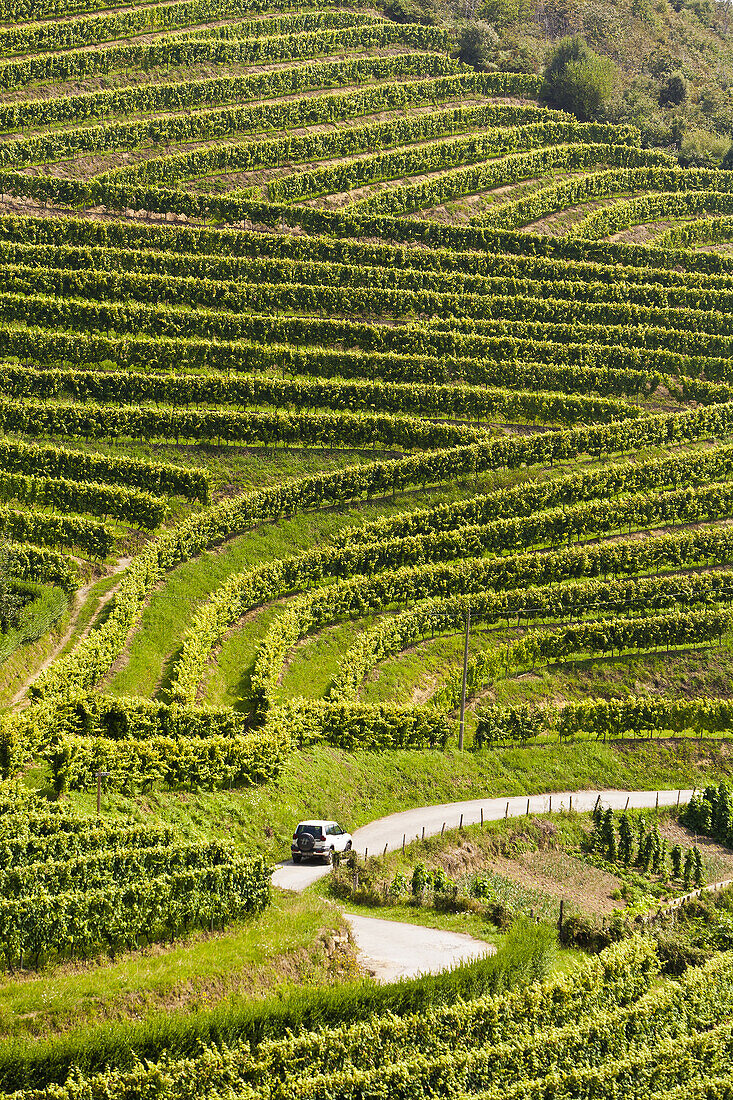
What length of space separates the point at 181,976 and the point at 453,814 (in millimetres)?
23732

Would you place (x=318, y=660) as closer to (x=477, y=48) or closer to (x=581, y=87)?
(x=581, y=87)

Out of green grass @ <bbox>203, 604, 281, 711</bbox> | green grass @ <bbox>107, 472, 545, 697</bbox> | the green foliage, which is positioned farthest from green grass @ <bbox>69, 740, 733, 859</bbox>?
green grass @ <bbox>107, 472, 545, 697</bbox>

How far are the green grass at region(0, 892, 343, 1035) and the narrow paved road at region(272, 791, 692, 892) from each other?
20.1 ft

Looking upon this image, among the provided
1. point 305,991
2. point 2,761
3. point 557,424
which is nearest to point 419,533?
point 557,424

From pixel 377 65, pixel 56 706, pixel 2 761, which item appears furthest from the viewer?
pixel 377 65

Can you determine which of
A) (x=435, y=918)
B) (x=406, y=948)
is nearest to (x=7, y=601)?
(x=435, y=918)

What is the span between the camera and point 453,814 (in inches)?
2069

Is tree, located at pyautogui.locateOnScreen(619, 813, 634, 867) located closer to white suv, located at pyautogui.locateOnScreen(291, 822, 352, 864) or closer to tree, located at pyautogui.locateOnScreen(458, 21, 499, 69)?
white suv, located at pyautogui.locateOnScreen(291, 822, 352, 864)

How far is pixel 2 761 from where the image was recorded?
38.4 meters

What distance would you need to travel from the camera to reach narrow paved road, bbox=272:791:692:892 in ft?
140

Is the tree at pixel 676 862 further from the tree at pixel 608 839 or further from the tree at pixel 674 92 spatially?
the tree at pixel 674 92

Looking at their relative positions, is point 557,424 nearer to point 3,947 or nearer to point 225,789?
point 225,789

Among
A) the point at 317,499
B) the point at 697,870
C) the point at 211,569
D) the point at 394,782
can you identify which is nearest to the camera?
the point at 697,870

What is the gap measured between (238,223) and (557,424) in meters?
34.8
